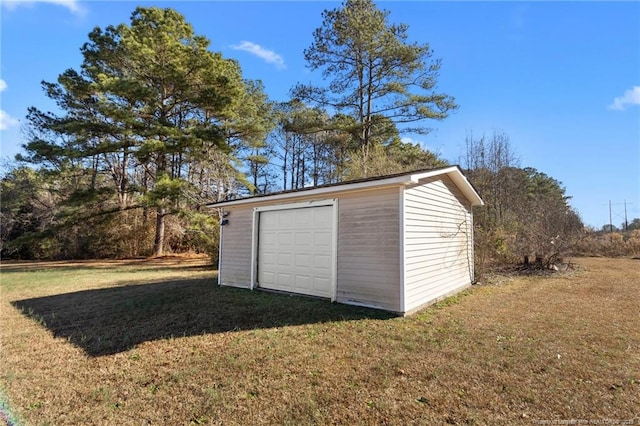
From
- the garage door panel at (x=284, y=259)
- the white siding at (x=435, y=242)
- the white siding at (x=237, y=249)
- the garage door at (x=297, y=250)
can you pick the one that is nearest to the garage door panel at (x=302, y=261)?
the garage door at (x=297, y=250)

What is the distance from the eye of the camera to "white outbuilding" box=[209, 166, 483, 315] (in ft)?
Result: 19.1

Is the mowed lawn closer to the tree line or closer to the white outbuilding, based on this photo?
the white outbuilding

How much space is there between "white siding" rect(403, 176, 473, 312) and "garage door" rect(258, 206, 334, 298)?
1.71m

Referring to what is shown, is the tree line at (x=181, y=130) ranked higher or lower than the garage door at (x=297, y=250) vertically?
higher

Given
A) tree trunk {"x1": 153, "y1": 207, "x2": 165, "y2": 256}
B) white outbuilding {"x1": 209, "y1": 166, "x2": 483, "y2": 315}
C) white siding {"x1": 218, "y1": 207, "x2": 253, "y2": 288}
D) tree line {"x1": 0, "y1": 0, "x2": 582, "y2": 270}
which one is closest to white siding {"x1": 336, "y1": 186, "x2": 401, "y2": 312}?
white outbuilding {"x1": 209, "y1": 166, "x2": 483, "y2": 315}

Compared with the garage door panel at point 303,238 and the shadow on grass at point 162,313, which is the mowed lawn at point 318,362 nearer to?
the shadow on grass at point 162,313

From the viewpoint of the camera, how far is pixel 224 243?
9242mm

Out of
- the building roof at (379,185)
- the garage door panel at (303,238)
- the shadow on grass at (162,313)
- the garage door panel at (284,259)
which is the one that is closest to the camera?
the shadow on grass at (162,313)

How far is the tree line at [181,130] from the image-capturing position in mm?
15414

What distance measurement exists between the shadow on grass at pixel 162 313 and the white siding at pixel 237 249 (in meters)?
0.58

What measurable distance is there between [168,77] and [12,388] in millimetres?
15769

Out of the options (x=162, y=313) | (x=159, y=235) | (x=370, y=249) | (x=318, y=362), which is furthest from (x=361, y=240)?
(x=159, y=235)

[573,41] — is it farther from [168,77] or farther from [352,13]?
[168,77]

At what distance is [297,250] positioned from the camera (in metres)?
7.42
